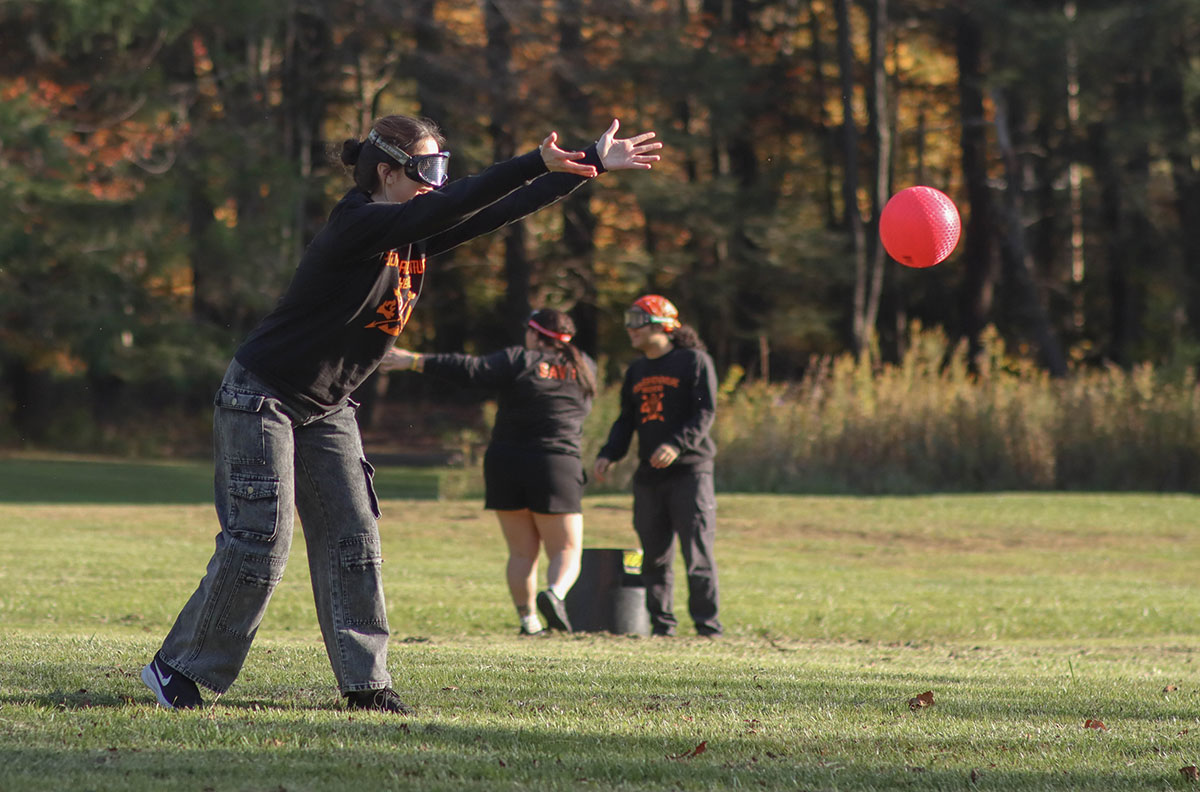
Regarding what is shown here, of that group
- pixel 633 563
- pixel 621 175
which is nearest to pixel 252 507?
pixel 633 563

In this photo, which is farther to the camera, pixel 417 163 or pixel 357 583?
pixel 357 583

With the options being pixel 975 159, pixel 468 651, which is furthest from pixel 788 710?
pixel 975 159

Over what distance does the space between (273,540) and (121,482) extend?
75.2 ft

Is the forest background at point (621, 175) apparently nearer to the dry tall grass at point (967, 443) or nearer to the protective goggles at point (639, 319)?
the dry tall grass at point (967, 443)

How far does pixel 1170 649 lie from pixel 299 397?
7.20 metres

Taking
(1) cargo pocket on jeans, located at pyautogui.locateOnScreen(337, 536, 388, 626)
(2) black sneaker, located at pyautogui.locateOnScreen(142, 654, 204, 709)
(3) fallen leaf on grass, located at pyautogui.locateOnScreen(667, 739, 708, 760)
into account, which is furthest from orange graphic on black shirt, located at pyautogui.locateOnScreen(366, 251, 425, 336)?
(3) fallen leaf on grass, located at pyautogui.locateOnScreen(667, 739, 708, 760)

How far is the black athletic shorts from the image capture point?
9.91 meters

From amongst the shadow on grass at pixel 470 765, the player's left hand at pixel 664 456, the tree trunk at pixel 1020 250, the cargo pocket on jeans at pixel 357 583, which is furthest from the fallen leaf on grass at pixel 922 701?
the tree trunk at pixel 1020 250

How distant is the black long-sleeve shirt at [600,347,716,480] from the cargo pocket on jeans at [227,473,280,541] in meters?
5.02

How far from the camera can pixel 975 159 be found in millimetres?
38000

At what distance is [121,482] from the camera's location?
26906mm

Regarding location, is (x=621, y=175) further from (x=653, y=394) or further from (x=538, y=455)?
(x=538, y=455)

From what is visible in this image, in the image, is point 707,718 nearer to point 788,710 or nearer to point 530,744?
point 788,710

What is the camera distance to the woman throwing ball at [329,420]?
5188mm
